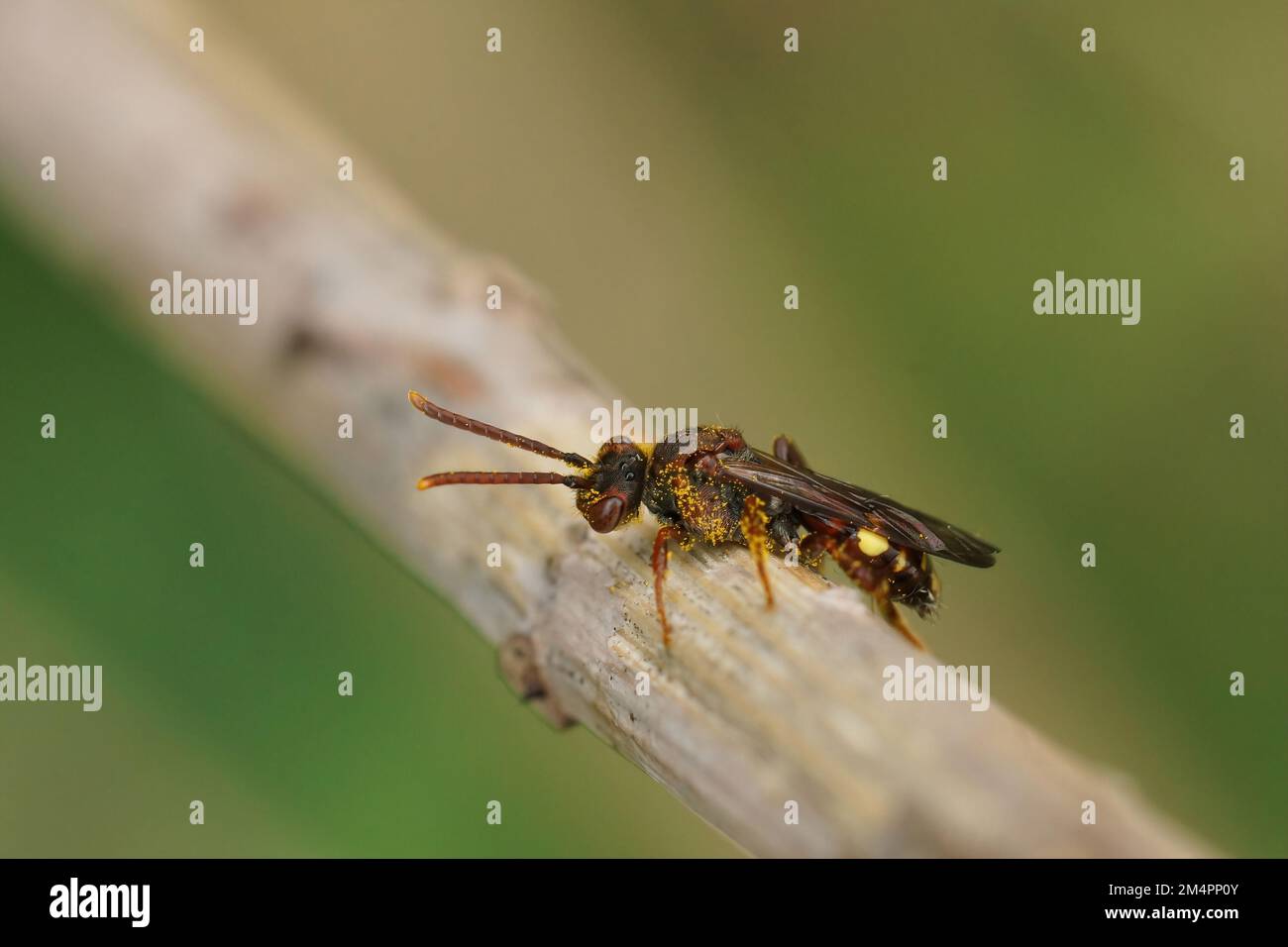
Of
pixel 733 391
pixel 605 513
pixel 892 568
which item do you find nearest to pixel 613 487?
pixel 605 513

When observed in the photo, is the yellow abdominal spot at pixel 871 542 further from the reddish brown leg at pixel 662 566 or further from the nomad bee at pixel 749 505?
the reddish brown leg at pixel 662 566

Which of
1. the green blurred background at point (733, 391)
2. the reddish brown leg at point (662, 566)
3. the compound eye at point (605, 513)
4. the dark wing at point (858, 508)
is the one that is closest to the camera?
the reddish brown leg at point (662, 566)

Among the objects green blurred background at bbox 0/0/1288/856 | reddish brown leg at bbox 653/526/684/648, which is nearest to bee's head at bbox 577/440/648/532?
reddish brown leg at bbox 653/526/684/648

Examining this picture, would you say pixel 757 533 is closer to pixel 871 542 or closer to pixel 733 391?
pixel 871 542

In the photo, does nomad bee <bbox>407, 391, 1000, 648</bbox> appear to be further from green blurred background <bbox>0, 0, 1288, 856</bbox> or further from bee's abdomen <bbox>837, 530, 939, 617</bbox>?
green blurred background <bbox>0, 0, 1288, 856</bbox>

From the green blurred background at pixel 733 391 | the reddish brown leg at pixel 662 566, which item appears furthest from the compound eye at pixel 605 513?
the green blurred background at pixel 733 391

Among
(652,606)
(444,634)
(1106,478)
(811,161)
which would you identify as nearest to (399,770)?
(444,634)
